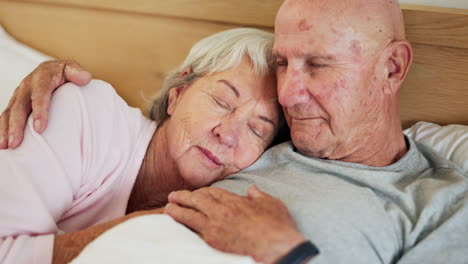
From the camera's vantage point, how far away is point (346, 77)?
3.87 ft

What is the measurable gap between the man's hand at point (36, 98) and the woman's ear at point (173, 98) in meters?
0.28

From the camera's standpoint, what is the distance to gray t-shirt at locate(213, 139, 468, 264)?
0.98 metres

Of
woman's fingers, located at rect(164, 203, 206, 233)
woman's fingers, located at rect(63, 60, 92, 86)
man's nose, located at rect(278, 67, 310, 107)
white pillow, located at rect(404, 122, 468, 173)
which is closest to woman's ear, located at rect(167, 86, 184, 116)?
woman's fingers, located at rect(63, 60, 92, 86)

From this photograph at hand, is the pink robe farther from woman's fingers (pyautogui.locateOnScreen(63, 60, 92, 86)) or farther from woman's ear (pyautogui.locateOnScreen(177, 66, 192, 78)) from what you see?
woman's ear (pyautogui.locateOnScreen(177, 66, 192, 78))

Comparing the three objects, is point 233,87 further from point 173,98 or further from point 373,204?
point 373,204

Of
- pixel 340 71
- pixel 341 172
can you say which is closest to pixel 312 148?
pixel 341 172

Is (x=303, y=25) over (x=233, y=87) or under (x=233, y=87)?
over

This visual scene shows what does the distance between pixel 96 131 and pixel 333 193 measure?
0.65 meters

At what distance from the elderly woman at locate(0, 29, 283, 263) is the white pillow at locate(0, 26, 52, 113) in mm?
652

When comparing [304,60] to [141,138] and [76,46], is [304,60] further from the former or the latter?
[76,46]

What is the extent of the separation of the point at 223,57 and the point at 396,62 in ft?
1.66

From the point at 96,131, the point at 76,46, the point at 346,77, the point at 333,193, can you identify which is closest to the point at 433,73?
the point at 346,77

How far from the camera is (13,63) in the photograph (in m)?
1.91

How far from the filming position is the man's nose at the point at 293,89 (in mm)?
1199
